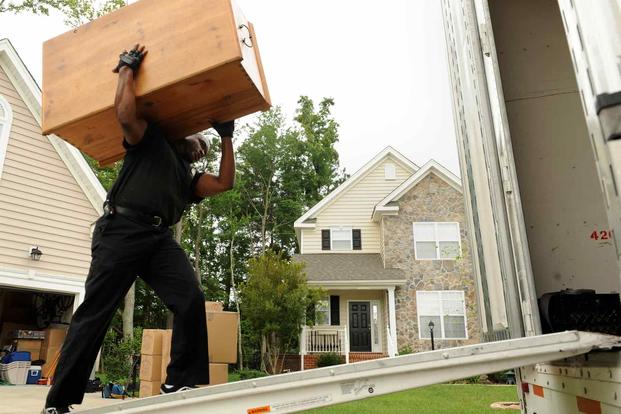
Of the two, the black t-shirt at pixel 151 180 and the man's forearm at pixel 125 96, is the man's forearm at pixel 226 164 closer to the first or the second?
the black t-shirt at pixel 151 180

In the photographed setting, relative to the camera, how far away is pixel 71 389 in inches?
81.9

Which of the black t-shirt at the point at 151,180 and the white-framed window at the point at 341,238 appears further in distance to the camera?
the white-framed window at the point at 341,238

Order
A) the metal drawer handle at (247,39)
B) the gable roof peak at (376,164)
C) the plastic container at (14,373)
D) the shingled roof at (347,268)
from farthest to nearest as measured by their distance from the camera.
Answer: the gable roof peak at (376,164) → the shingled roof at (347,268) → the plastic container at (14,373) → the metal drawer handle at (247,39)

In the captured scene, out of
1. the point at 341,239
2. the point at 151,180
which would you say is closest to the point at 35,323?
the point at 341,239

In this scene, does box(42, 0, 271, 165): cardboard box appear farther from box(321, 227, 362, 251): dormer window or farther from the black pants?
box(321, 227, 362, 251): dormer window

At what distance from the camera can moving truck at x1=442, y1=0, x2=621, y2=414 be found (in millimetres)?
1274

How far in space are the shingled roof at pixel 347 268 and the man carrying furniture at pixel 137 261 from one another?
13069 mm

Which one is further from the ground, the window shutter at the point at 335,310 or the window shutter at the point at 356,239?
the window shutter at the point at 356,239

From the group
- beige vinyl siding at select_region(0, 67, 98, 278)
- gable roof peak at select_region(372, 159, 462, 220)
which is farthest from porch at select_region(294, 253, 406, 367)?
beige vinyl siding at select_region(0, 67, 98, 278)

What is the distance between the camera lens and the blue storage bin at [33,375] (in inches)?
341

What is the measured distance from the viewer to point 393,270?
1584cm

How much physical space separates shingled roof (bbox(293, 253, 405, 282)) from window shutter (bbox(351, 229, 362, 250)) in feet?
1.26

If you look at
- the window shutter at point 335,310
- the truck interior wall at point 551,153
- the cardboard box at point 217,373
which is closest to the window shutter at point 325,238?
the window shutter at point 335,310

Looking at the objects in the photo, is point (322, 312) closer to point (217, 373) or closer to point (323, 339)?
point (323, 339)
